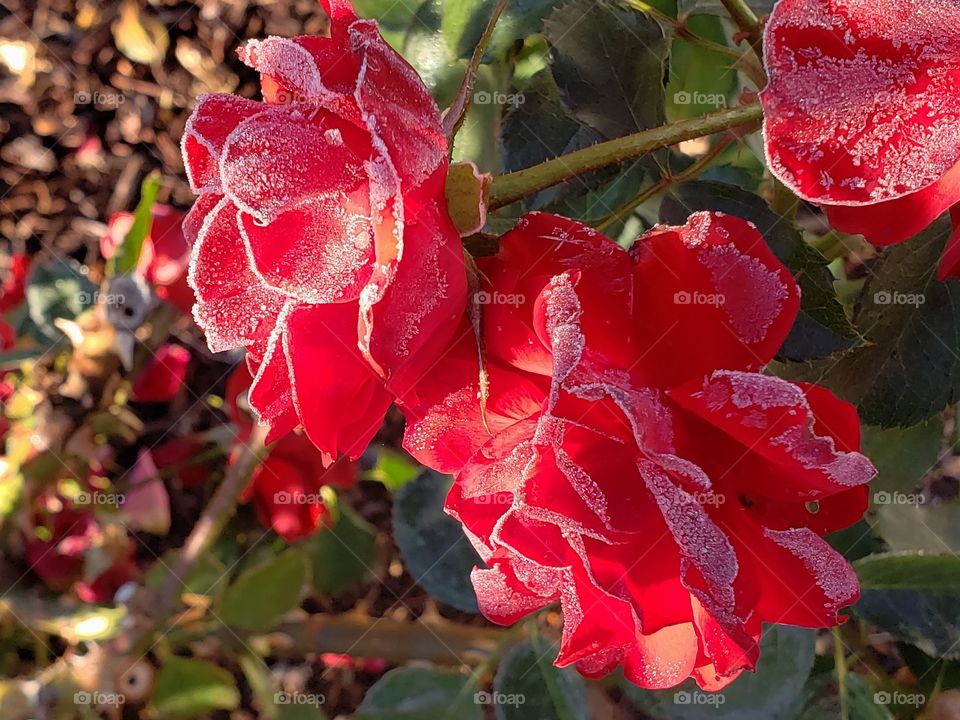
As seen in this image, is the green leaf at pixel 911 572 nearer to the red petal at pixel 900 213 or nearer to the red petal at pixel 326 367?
the red petal at pixel 900 213

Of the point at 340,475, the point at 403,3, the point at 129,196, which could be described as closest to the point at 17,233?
the point at 129,196

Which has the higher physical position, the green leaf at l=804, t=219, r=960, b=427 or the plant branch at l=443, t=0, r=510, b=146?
the plant branch at l=443, t=0, r=510, b=146

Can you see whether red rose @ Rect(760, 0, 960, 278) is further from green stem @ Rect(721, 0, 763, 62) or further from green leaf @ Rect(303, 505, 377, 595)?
green leaf @ Rect(303, 505, 377, 595)

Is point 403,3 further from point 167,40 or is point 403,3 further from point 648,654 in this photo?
point 167,40

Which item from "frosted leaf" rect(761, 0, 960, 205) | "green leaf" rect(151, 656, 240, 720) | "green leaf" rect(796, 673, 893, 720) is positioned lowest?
"green leaf" rect(151, 656, 240, 720)

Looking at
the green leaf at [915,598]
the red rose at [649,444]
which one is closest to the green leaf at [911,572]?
the green leaf at [915,598]

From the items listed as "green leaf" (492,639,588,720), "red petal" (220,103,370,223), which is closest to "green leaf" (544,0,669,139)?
"red petal" (220,103,370,223)

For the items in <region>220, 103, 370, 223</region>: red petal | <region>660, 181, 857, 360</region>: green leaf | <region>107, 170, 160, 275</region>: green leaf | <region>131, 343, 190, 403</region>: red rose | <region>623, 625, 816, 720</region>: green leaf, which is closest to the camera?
<region>220, 103, 370, 223</region>: red petal
